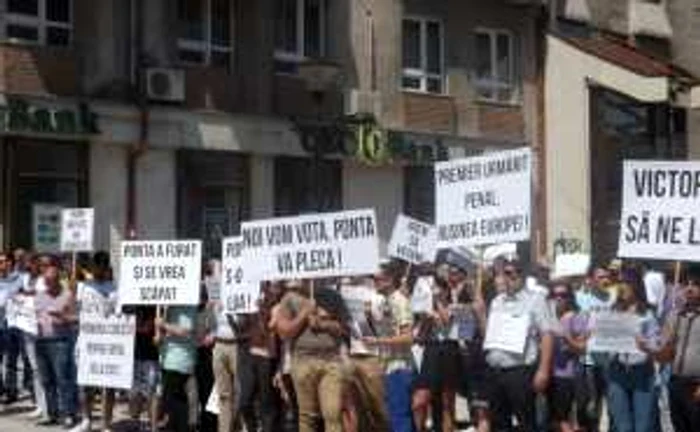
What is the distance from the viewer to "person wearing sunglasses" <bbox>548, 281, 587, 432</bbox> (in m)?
13.2

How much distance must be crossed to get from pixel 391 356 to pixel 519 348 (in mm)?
1936

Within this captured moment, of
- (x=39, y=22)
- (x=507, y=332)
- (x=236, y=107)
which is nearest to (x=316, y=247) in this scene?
(x=507, y=332)

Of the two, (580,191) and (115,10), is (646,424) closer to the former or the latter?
(115,10)

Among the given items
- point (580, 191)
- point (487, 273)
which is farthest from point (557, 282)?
point (580, 191)

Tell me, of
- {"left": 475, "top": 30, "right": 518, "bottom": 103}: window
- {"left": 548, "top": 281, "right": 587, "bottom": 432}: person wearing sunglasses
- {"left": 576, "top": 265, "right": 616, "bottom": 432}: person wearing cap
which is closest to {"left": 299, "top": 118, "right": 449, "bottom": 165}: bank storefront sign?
{"left": 475, "top": 30, "right": 518, "bottom": 103}: window

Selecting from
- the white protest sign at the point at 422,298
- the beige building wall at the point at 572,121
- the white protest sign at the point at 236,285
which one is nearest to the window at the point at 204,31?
the beige building wall at the point at 572,121

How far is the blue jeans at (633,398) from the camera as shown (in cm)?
1252

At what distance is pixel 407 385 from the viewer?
14094 millimetres

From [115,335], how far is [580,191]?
18.4m

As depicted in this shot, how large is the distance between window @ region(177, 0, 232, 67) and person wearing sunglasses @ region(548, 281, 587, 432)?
13.1 metres

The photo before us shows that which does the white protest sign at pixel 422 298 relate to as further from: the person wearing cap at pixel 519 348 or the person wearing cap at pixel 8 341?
the person wearing cap at pixel 8 341

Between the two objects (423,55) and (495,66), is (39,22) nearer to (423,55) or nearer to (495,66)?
(423,55)

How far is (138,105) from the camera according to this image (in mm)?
24750

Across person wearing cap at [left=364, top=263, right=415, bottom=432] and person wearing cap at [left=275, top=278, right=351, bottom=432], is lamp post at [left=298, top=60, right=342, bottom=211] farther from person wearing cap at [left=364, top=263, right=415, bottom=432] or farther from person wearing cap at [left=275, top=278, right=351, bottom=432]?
person wearing cap at [left=275, top=278, right=351, bottom=432]
